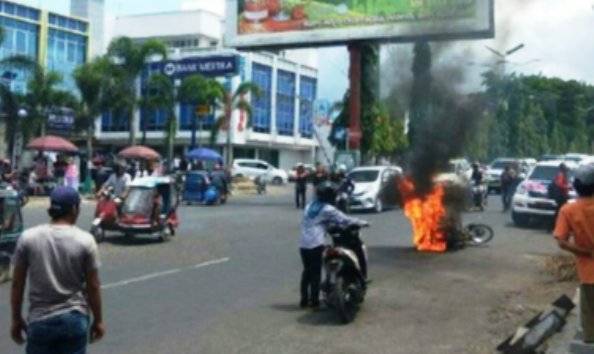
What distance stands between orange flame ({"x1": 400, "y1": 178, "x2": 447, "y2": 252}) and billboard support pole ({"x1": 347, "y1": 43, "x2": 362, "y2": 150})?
911 inches

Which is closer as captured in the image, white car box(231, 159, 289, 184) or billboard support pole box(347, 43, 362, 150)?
billboard support pole box(347, 43, 362, 150)

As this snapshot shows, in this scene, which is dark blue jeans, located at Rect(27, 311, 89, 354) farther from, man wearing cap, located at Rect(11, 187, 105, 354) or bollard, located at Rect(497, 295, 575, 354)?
bollard, located at Rect(497, 295, 575, 354)

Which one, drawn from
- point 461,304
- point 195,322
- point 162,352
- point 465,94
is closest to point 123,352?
point 162,352

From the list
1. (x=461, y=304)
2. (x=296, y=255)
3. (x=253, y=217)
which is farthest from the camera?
(x=253, y=217)

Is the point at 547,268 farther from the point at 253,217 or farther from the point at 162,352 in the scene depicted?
A: the point at 253,217

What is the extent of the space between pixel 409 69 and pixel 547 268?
590 cm

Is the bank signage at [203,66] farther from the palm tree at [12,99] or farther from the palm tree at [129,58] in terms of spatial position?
the palm tree at [12,99]

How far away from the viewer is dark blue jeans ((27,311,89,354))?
15.1 ft

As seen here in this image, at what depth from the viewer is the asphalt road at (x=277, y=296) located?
8.24 m

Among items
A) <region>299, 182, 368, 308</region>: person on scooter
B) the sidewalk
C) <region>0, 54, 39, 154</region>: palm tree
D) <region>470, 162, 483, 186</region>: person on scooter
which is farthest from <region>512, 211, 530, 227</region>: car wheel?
<region>0, 54, 39, 154</region>: palm tree

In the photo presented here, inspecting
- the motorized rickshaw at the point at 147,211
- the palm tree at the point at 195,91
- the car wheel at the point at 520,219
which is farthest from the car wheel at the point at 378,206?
the palm tree at the point at 195,91

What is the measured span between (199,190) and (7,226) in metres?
17.8

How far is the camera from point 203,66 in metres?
43.0

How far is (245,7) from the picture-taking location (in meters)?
41.3
